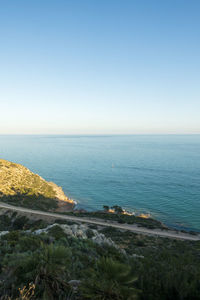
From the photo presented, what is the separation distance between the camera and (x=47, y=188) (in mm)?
67938

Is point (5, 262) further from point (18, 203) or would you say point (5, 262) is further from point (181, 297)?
point (18, 203)

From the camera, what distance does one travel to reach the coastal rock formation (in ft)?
176

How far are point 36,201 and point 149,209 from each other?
38592 millimetres

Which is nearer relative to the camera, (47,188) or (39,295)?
(39,295)

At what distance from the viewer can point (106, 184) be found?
89750 mm

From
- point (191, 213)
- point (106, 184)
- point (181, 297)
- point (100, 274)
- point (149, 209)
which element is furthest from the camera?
point (106, 184)

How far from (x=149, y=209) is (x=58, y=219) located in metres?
36.1

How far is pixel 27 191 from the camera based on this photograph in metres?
60.2

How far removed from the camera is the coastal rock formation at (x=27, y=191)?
53562 mm

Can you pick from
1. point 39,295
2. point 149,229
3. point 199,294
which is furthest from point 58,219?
point 199,294

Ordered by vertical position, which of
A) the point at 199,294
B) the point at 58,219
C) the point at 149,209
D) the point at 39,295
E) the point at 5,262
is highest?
the point at 199,294

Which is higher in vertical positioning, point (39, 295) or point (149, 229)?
point (39, 295)

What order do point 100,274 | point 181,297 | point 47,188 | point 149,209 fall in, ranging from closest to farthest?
point 181,297
point 100,274
point 149,209
point 47,188

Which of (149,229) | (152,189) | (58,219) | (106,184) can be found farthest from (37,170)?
(149,229)
